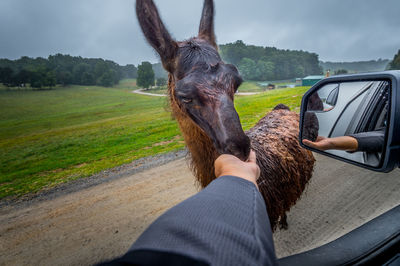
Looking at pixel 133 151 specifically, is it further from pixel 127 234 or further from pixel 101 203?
pixel 127 234

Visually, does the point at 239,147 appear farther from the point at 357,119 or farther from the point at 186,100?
the point at 357,119

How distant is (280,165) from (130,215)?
10.2 ft

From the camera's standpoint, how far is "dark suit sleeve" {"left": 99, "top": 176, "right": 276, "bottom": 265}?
470 mm

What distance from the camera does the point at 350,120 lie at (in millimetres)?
1646

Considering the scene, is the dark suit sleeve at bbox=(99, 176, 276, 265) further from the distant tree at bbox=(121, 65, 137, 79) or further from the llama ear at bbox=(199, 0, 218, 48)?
the distant tree at bbox=(121, 65, 137, 79)

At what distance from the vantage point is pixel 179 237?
0.50 metres

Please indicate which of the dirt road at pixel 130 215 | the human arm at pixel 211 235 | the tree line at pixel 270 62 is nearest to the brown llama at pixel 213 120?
the dirt road at pixel 130 215

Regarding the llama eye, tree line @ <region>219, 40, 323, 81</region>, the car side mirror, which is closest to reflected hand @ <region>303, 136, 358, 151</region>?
the car side mirror

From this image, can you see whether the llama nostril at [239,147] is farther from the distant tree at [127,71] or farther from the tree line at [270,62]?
the distant tree at [127,71]

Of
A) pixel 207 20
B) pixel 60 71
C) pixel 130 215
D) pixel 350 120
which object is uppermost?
pixel 60 71

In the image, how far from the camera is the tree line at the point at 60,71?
13836 mm

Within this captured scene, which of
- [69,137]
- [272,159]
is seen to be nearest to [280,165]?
[272,159]

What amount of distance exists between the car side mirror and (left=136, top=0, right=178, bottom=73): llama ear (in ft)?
5.41

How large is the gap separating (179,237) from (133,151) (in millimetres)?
7790
